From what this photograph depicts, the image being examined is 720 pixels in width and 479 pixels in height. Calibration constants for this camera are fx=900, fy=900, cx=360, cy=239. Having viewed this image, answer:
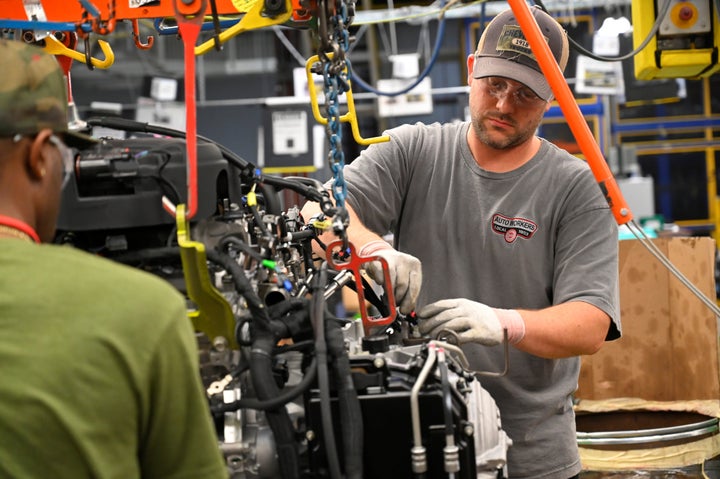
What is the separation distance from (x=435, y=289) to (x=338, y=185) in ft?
2.23

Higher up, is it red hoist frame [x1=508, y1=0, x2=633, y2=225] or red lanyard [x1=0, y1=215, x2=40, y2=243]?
red hoist frame [x1=508, y1=0, x2=633, y2=225]

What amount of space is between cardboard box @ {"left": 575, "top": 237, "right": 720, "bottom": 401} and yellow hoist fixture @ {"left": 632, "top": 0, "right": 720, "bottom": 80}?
70 centimetres

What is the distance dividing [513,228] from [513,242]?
0.12 feet

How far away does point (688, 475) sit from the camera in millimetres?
Result: 2939

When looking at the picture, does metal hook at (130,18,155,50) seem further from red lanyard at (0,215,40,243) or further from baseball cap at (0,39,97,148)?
red lanyard at (0,215,40,243)

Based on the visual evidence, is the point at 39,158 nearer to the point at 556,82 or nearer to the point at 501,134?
the point at 556,82

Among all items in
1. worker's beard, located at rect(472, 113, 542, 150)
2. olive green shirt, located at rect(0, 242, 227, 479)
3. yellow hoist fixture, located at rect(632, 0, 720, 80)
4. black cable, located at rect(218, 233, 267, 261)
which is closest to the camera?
olive green shirt, located at rect(0, 242, 227, 479)

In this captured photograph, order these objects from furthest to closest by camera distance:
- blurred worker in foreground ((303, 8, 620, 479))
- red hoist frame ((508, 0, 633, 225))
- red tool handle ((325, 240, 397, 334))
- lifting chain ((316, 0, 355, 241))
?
blurred worker in foreground ((303, 8, 620, 479)) < red hoist frame ((508, 0, 633, 225)) < red tool handle ((325, 240, 397, 334)) < lifting chain ((316, 0, 355, 241))

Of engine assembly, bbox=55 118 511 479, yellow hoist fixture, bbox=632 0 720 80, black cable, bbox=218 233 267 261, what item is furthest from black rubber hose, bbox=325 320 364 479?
yellow hoist fixture, bbox=632 0 720 80

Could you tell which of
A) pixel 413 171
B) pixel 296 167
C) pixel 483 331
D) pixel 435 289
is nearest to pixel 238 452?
pixel 483 331

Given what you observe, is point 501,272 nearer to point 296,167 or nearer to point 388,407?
point 388,407

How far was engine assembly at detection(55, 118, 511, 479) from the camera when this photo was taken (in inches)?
54.5

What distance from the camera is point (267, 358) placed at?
4.57ft

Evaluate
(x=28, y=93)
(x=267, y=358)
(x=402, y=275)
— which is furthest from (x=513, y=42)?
(x=28, y=93)
